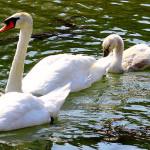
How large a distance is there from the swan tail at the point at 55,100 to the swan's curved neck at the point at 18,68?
67cm

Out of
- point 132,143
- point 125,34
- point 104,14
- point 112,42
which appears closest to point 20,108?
point 132,143

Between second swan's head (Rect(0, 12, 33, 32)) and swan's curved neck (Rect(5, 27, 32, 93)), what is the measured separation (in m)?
0.10

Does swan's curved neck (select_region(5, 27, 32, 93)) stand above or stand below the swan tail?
above

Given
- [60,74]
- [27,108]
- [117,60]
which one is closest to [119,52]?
[117,60]

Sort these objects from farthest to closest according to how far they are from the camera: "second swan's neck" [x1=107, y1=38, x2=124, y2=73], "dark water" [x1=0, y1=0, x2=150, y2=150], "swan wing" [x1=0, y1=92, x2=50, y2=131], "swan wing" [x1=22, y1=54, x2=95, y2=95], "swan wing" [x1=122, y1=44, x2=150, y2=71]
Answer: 1. "swan wing" [x1=122, y1=44, x2=150, y2=71]
2. "second swan's neck" [x1=107, y1=38, x2=124, y2=73]
3. "swan wing" [x1=22, y1=54, x2=95, y2=95]
4. "swan wing" [x1=0, y1=92, x2=50, y2=131]
5. "dark water" [x1=0, y1=0, x2=150, y2=150]

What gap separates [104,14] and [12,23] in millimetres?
5547

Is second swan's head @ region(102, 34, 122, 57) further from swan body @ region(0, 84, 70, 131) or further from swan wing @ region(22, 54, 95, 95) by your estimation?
swan body @ region(0, 84, 70, 131)

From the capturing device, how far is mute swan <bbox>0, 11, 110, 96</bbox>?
8831 millimetres

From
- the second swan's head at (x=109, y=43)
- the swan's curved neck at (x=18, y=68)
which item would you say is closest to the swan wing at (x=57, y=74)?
the swan's curved neck at (x=18, y=68)

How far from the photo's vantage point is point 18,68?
8828 millimetres

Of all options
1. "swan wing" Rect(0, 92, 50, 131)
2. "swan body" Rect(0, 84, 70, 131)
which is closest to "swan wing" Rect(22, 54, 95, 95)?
"swan body" Rect(0, 84, 70, 131)

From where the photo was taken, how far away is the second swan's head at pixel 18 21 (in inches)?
348

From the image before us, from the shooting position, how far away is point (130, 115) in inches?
316

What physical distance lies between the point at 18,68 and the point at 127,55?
323cm
